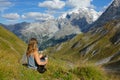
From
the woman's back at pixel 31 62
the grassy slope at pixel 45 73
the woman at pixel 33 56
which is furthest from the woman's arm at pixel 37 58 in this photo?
the grassy slope at pixel 45 73

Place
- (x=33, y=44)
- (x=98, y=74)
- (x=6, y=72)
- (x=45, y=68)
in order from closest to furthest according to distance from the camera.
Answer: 1. (x=6, y=72)
2. (x=33, y=44)
3. (x=45, y=68)
4. (x=98, y=74)

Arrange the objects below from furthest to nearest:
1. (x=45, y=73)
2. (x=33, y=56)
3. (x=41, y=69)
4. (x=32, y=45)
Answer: (x=45, y=73) < (x=41, y=69) < (x=33, y=56) < (x=32, y=45)

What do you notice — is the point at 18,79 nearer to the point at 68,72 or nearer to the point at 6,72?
the point at 6,72

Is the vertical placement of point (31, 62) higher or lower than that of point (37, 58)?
lower

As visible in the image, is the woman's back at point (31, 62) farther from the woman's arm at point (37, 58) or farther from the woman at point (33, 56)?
the woman's arm at point (37, 58)

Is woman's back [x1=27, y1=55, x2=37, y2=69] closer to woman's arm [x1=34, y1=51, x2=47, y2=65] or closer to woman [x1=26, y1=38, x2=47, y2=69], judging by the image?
woman [x1=26, y1=38, x2=47, y2=69]

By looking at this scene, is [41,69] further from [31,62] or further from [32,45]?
[32,45]

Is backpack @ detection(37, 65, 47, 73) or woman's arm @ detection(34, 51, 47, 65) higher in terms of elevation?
woman's arm @ detection(34, 51, 47, 65)

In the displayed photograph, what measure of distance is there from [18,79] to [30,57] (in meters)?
2.72

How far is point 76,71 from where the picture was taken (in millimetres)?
23734

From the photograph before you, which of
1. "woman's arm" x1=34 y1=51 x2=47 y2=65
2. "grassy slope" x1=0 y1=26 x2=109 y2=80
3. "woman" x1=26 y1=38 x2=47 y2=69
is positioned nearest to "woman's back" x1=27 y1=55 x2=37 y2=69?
"woman" x1=26 y1=38 x2=47 y2=69

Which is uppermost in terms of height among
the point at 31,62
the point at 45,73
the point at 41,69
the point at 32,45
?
the point at 32,45

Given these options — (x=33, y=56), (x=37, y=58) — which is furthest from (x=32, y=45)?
(x=37, y=58)

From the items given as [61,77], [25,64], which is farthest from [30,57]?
[61,77]
